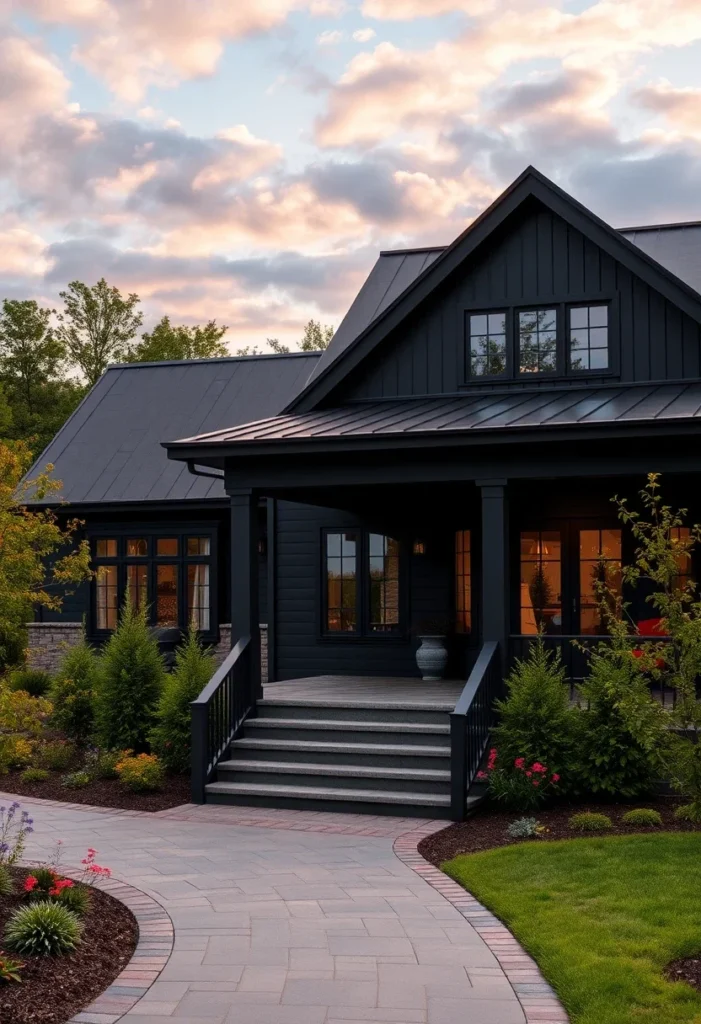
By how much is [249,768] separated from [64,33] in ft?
27.7

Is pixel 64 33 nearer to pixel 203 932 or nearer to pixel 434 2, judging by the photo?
pixel 434 2

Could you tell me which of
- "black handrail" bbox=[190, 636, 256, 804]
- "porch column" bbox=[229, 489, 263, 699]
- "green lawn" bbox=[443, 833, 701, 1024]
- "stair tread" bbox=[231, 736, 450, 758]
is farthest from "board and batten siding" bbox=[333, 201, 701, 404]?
"green lawn" bbox=[443, 833, 701, 1024]

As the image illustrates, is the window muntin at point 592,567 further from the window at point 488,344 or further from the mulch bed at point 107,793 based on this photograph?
the mulch bed at point 107,793

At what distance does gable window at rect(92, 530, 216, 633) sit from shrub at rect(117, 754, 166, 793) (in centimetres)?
633

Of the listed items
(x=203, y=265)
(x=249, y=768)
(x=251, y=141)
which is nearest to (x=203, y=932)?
(x=249, y=768)

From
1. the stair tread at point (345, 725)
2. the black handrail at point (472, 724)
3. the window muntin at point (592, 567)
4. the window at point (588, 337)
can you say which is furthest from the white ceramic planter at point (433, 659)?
the window at point (588, 337)

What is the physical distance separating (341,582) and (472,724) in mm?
5774

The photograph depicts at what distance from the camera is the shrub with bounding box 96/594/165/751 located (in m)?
12.8

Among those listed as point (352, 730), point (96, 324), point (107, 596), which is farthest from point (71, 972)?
point (96, 324)

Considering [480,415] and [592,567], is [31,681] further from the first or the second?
[592,567]

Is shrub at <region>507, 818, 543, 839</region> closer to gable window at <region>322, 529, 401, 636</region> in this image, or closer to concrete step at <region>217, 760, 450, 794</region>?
concrete step at <region>217, 760, 450, 794</region>

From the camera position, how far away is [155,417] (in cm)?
2066

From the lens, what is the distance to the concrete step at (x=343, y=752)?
1128 cm

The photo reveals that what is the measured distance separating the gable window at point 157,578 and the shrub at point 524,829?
926 centimetres
